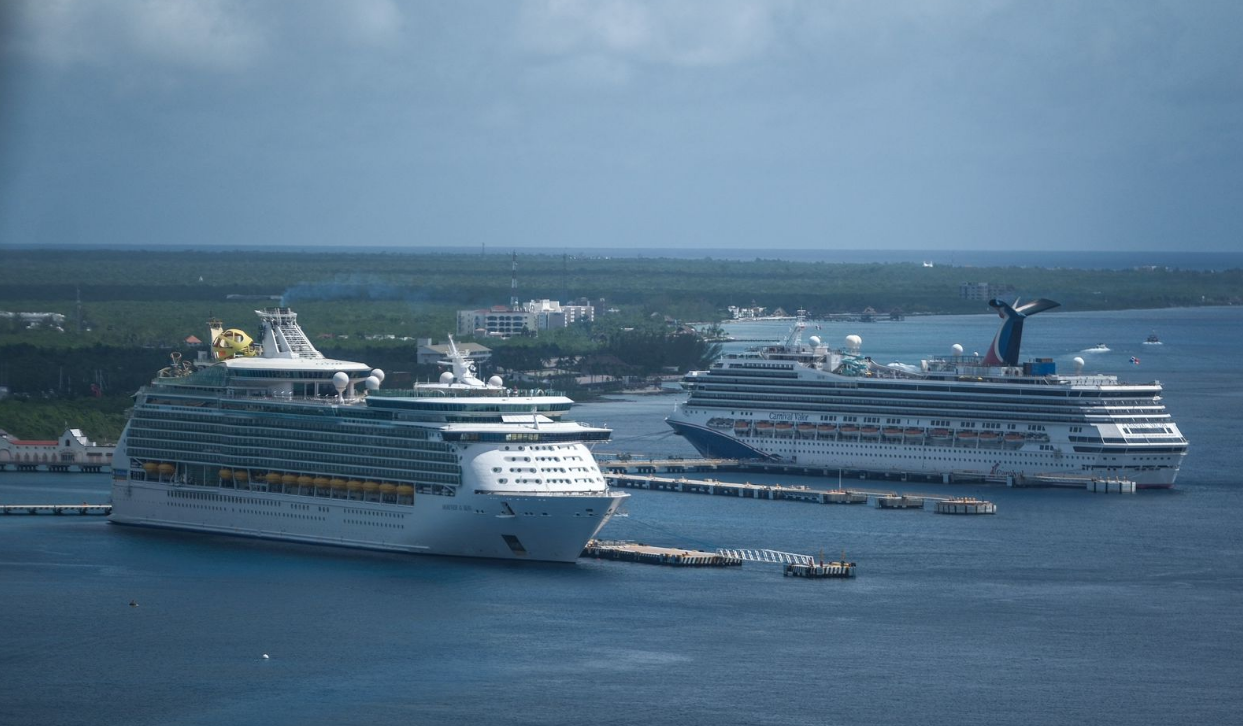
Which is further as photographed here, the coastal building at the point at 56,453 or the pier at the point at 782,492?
the coastal building at the point at 56,453

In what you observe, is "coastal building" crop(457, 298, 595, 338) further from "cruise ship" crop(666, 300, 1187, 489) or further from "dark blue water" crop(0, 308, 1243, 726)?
"dark blue water" crop(0, 308, 1243, 726)

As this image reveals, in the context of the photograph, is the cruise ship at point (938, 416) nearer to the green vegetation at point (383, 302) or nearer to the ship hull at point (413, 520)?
the ship hull at point (413, 520)

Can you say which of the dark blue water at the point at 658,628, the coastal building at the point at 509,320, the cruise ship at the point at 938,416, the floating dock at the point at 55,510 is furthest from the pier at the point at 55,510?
the coastal building at the point at 509,320

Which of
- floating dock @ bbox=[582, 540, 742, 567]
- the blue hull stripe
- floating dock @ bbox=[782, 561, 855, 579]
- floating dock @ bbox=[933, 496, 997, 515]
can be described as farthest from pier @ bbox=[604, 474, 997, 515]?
floating dock @ bbox=[582, 540, 742, 567]

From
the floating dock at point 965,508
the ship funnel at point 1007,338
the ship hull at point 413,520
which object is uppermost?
the ship funnel at point 1007,338

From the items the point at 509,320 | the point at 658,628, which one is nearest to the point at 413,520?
the point at 658,628

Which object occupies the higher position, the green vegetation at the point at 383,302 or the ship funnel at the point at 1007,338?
the ship funnel at the point at 1007,338

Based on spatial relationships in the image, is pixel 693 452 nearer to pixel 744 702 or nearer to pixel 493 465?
pixel 493 465

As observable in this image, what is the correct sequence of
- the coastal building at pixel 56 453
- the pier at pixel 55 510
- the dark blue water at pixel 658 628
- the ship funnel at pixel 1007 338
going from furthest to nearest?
the ship funnel at pixel 1007 338, the coastal building at pixel 56 453, the pier at pixel 55 510, the dark blue water at pixel 658 628
